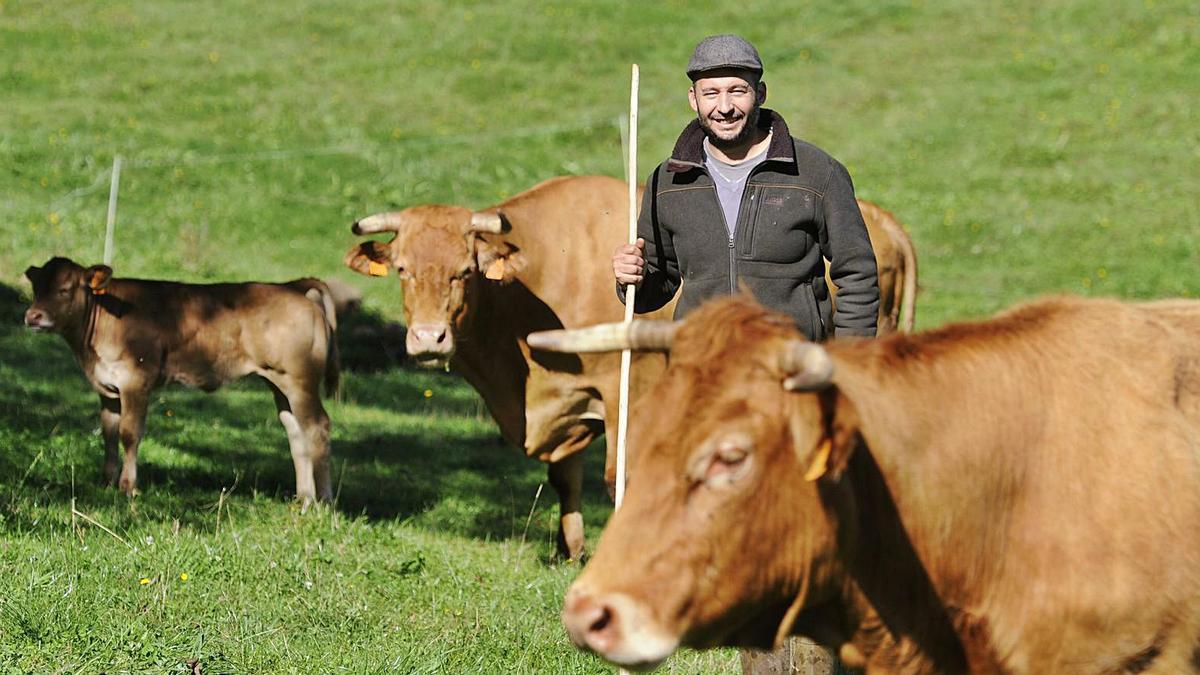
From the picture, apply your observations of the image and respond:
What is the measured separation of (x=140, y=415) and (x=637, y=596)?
292 inches

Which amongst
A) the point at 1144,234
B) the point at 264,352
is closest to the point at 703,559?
the point at 264,352

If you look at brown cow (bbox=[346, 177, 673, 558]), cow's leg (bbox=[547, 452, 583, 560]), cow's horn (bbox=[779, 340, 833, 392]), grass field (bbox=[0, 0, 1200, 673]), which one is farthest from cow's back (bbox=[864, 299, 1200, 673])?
cow's leg (bbox=[547, 452, 583, 560])

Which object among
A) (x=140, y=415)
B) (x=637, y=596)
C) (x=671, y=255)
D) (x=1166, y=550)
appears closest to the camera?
(x=637, y=596)

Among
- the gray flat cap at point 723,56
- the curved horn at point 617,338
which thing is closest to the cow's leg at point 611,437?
the gray flat cap at point 723,56

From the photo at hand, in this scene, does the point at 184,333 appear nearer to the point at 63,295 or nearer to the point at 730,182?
the point at 63,295

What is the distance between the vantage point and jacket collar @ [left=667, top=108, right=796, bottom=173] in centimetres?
583

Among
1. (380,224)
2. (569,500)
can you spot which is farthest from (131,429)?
(569,500)

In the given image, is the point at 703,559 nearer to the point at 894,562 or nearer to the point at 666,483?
the point at 666,483

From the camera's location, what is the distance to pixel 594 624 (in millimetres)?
3875

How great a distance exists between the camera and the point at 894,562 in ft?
14.6

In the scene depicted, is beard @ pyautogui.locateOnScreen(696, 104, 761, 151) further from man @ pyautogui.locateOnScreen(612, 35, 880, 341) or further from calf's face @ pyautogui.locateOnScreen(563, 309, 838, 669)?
calf's face @ pyautogui.locateOnScreen(563, 309, 838, 669)

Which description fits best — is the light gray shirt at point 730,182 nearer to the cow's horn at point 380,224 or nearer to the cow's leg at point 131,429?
the cow's horn at point 380,224

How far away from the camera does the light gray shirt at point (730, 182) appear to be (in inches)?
234

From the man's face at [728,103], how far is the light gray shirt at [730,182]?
105 mm
